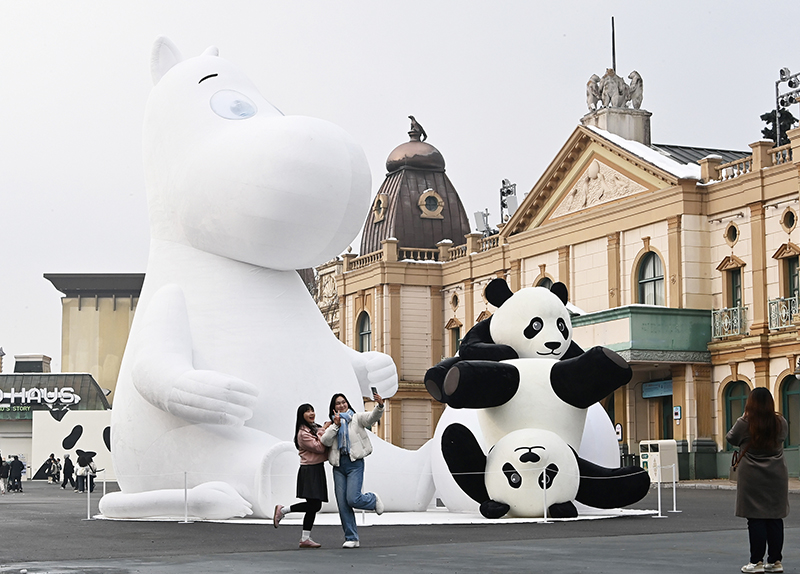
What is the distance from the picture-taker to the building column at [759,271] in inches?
1139

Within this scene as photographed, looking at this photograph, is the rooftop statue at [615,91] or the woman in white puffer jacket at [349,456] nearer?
the woman in white puffer jacket at [349,456]

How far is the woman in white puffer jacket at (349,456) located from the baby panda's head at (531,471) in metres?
2.65

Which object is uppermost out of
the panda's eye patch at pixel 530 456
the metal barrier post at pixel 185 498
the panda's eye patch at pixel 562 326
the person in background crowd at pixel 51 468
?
the panda's eye patch at pixel 562 326

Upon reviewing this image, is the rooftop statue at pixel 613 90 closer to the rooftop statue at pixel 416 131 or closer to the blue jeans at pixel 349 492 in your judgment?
the rooftop statue at pixel 416 131

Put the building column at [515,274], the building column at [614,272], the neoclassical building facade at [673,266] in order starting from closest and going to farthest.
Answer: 1. the neoclassical building facade at [673,266]
2. the building column at [614,272]
3. the building column at [515,274]

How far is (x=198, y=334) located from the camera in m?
12.1

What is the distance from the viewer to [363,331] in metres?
45.0

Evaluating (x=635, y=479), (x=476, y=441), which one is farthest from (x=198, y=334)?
(x=635, y=479)

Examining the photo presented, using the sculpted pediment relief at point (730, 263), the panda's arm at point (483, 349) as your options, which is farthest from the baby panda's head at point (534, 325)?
the sculpted pediment relief at point (730, 263)

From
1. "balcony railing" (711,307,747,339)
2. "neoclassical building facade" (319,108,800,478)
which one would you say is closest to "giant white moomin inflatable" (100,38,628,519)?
"neoclassical building facade" (319,108,800,478)

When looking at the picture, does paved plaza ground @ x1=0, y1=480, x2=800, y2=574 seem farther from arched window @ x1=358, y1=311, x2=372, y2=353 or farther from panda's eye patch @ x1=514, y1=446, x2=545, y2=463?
arched window @ x1=358, y1=311, x2=372, y2=353

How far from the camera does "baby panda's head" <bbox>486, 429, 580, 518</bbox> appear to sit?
38.4 feet

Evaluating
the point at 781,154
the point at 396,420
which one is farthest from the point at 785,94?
the point at 396,420

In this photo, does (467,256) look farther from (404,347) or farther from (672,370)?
(672,370)
